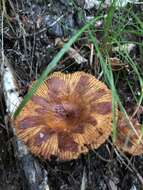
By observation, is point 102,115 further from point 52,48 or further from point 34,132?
point 52,48

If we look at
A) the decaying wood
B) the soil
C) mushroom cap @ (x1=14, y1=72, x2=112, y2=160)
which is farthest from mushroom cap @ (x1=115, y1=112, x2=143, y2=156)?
the decaying wood

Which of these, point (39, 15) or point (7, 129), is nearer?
point (7, 129)

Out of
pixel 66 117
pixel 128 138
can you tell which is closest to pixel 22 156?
pixel 66 117

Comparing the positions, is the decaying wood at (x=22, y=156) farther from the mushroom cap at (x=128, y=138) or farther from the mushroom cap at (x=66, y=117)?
the mushroom cap at (x=128, y=138)


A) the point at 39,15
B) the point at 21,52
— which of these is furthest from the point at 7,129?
the point at 39,15

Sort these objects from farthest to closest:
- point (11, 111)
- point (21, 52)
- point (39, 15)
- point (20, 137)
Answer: point (39, 15)
point (21, 52)
point (11, 111)
point (20, 137)

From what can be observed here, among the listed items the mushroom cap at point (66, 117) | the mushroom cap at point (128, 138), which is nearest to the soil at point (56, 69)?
the mushroom cap at point (128, 138)
